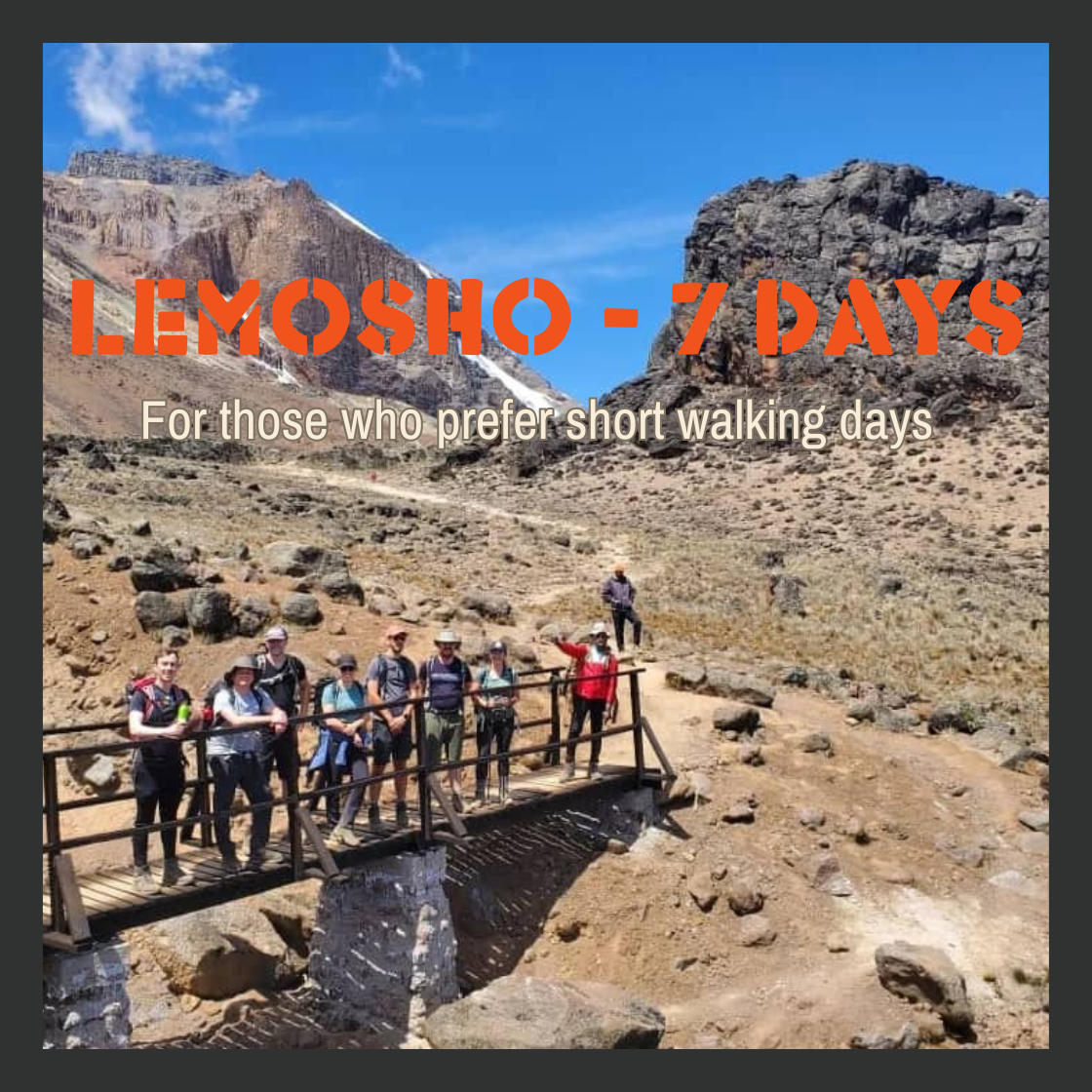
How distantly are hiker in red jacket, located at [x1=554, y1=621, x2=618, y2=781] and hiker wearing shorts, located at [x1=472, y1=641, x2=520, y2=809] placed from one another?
100 cm

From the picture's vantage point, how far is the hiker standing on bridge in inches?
348

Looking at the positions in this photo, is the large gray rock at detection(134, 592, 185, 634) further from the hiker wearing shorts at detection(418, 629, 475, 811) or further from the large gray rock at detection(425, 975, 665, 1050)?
the large gray rock at detection(425, 975, 665, 1050)

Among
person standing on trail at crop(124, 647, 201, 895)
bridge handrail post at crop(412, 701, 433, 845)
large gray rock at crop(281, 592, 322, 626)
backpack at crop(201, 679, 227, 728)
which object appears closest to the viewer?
person standing on trail at crop(124, 647, 201, 895)

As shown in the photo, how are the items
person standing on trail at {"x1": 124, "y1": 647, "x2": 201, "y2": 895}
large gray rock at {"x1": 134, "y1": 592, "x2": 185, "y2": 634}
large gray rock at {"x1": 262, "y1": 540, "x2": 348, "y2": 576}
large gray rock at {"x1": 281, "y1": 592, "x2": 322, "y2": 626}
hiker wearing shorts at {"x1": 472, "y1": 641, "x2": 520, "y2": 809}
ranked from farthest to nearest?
large gray rock at {"x1": 262, "y1": 540, "x2": 348, "y2": 576} < large gray rock at {"x1": 281, "y1": 592, "x2": 322, "y2": 626} < large gray rock at {"x1": 134, "y1": 592, "x2": 185, "y2": 634} < hiker wearing shorts at {"x1": 472, "y1": 641, "x2": 520, "y2": 809} < person standing on trail at {"x1": 124, "y1": 647, "x2": 201, "y2": 895}

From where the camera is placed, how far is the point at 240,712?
8.87 meters

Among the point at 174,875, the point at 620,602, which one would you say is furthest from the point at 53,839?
the point at 620,602

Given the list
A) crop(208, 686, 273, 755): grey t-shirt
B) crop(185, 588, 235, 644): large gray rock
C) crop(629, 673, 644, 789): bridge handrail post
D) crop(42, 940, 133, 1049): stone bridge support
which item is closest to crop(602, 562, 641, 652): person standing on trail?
crop(629, 673, 644, 789): bridge handrail post

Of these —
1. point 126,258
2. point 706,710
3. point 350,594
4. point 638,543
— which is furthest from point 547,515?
point 126,258

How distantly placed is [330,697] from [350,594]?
9365mm

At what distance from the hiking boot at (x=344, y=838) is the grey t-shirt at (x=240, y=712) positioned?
57.3 inches

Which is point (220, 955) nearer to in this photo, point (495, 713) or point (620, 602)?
point (495, 713)

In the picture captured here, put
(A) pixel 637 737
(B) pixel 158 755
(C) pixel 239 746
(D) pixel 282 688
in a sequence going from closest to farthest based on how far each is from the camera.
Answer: (B) pixel 158 755 < (C) pixel 239 746 < (D) pixel 282 688 < (A) pixel 637 737

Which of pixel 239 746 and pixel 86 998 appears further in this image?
pixel 239 746

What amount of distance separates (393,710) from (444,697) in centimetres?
51
